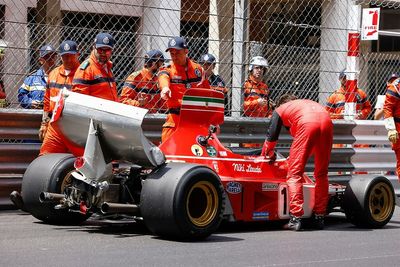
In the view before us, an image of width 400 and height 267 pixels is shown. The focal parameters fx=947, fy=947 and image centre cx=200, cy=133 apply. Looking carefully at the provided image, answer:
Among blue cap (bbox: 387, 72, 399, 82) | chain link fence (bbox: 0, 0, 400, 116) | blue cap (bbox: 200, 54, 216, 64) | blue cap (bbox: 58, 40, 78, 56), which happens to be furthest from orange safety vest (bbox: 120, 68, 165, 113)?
blue cap (bbox: 387, 72, 399, 82)

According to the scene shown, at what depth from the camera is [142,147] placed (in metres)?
7.96

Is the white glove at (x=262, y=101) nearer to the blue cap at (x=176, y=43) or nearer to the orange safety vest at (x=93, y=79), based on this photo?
the blue cap at (x=176, y=43)

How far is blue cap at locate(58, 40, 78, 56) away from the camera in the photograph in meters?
10.1

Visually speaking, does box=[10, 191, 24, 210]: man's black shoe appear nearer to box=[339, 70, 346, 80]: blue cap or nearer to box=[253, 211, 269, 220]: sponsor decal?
box=[253, 211, 269, 220]: sponsor decal

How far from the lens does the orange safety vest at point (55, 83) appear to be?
10.2 m

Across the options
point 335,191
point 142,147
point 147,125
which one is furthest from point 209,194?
point 147,125

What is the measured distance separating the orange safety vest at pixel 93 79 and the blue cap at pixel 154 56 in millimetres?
1209

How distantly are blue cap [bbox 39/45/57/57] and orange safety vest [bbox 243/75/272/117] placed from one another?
245 centimetres

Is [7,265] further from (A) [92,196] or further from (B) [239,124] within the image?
(B) [239,124]

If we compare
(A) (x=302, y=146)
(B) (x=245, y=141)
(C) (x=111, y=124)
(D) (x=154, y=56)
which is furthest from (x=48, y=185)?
(B) (x=245, y=141)

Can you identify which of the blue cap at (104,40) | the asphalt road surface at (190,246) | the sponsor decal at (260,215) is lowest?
the asphalt road surface at (190,246)

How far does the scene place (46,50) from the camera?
10.5 metres

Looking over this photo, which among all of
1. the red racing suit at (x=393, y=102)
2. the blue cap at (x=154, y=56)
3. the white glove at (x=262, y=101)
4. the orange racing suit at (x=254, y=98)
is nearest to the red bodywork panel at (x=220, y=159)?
the blue cap at (x=154, y=56)

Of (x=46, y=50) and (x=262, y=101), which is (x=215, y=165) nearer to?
(x=46, y=50)
